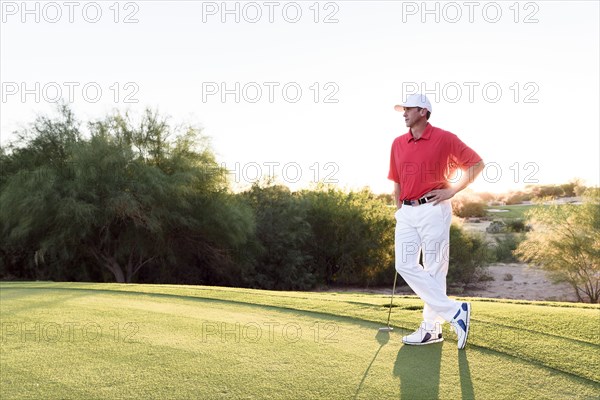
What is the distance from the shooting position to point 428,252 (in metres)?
5.59

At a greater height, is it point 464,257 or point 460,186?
point 460,186

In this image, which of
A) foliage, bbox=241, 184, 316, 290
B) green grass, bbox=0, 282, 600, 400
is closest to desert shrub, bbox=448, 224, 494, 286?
foliage, bbox=241, 184, 316, 290

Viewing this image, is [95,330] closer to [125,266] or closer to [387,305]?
[387,305]

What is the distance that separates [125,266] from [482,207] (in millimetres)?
53128

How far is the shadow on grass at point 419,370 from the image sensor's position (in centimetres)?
400

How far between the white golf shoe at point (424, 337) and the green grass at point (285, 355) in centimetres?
11

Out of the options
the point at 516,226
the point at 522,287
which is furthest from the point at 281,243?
the point at 516,226

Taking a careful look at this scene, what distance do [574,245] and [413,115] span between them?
3422 cm

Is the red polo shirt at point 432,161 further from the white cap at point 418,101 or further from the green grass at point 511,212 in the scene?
the green grass at point 511,212

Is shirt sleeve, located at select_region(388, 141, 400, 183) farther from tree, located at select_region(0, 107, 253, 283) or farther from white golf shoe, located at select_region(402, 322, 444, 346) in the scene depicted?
tree, located at select_region(0, 107, 253, 283)

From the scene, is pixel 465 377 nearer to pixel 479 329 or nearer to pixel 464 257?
pixel 479 329

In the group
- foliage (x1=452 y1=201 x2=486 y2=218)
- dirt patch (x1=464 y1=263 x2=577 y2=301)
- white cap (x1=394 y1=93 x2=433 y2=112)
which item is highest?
foliage (x1=452 y1=201 x2=486 y2=218)

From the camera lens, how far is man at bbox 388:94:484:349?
18.2ft

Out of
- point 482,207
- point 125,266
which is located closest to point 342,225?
point 125,266
